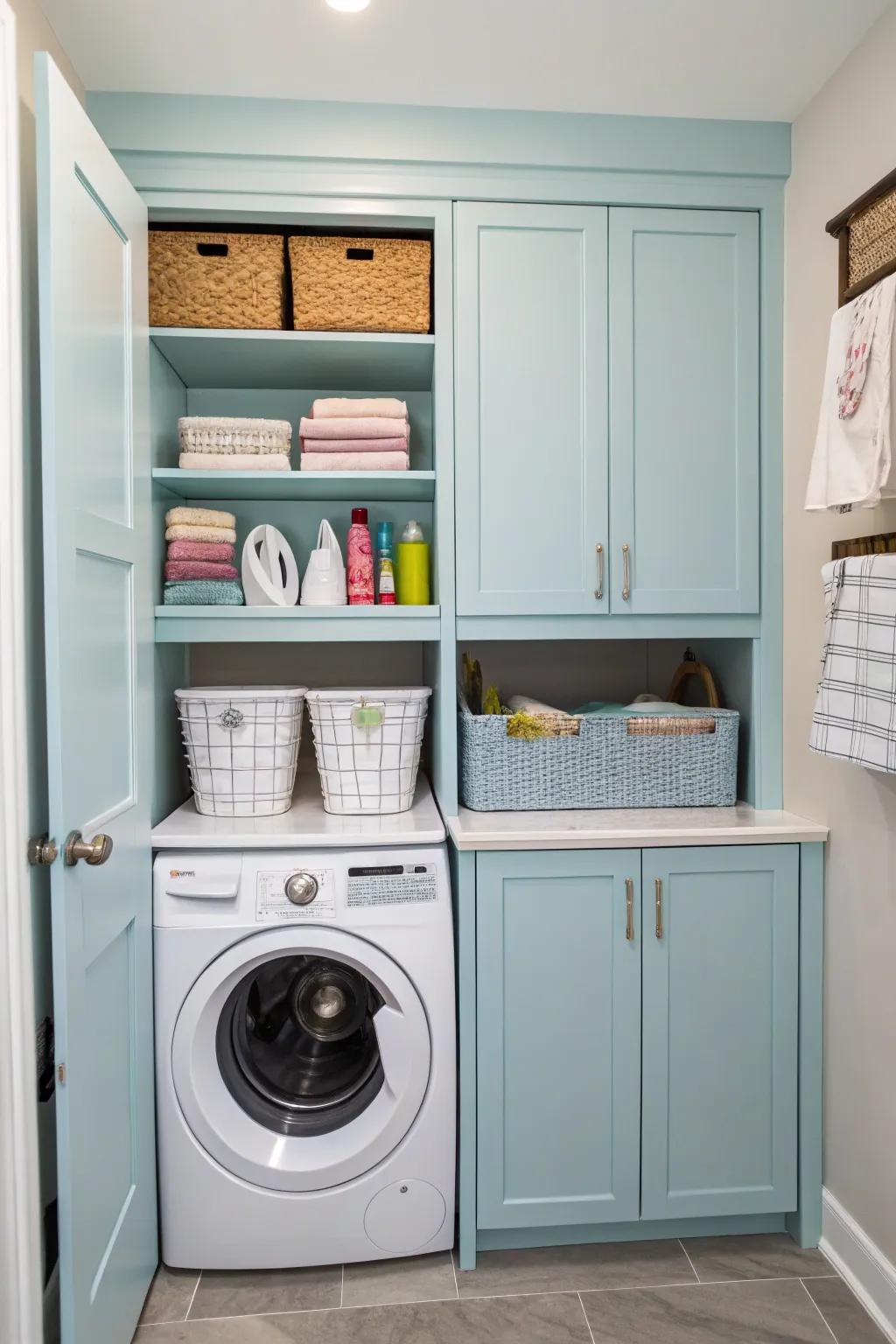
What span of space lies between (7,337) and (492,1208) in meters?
1.91

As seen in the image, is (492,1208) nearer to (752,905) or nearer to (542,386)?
(752,905)

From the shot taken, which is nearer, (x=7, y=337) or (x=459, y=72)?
(x=7, y=337)

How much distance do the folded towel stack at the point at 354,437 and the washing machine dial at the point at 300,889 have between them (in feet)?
3.04

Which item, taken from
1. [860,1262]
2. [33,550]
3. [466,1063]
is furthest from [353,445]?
[860,1262]

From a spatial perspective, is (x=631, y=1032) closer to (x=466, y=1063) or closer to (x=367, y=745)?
(x=466, y=1063)

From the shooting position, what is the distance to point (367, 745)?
6.46 ft

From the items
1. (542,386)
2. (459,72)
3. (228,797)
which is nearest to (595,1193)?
(228,797)

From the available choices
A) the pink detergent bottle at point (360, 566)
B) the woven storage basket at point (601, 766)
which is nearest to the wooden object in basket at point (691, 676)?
the woven storage basket at point (601, 766)

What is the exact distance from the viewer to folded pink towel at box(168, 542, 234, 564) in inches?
77.0

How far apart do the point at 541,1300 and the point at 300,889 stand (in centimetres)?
98

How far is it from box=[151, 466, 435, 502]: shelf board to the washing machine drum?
1.09 metres

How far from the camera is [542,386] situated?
1.98 metres

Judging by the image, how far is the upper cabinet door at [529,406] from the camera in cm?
196

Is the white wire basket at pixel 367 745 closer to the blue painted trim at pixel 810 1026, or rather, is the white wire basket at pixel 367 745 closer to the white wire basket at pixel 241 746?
the white wire basket at pixel 241 746
